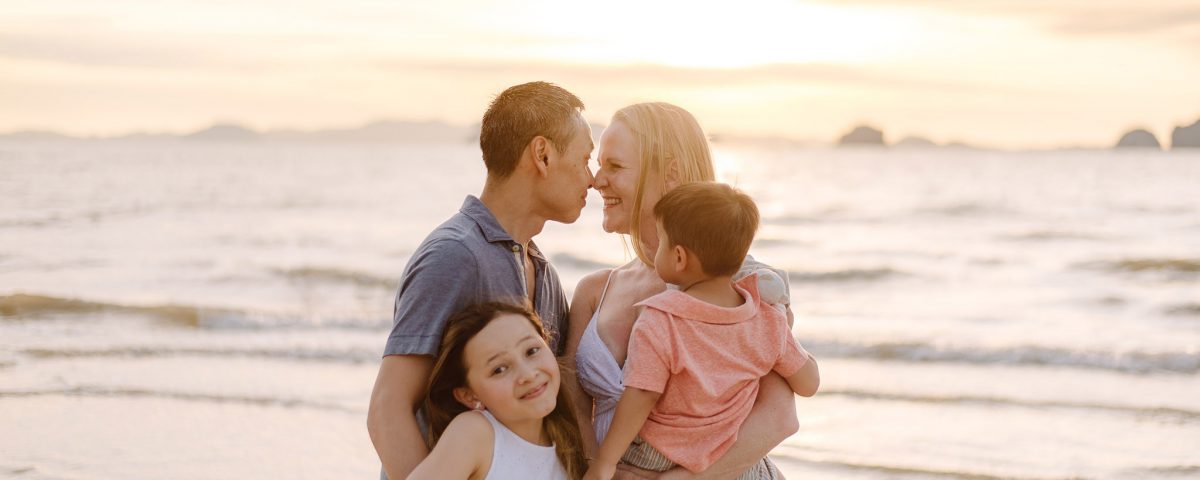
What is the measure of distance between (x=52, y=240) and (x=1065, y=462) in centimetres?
2168

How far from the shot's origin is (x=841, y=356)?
38.9 feet

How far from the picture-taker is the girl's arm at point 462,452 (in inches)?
119

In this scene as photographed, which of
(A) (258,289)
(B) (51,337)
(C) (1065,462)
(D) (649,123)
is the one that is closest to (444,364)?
(D) (649,123)

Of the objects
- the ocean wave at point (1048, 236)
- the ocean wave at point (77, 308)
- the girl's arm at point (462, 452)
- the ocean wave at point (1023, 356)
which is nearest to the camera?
the girl's arm at point (462, 452)

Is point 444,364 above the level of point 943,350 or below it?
above

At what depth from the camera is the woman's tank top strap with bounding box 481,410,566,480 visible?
125 inches

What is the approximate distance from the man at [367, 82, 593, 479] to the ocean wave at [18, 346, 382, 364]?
787 cm

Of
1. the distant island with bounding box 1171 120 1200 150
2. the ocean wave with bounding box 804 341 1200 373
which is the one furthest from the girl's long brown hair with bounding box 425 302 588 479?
the distant island with bounding box 1171 120 1200 150

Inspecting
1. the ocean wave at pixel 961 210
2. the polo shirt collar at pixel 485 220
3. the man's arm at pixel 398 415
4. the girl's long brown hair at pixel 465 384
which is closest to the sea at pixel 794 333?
the ocean wave at pixel 961 210

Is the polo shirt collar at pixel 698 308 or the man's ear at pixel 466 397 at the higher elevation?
the polo shirt collar at pixel 698 308

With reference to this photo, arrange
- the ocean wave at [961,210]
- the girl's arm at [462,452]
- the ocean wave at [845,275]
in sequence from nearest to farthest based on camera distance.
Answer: the girl's arm at [462,452] < the ocean wave at [845,275] < the ocean wave at [961,210]

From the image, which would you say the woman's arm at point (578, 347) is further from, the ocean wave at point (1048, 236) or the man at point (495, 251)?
the ocean wave at point (1048, 236)

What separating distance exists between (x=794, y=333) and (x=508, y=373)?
322 inches

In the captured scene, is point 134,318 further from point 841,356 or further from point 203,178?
point 203,178
